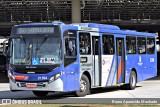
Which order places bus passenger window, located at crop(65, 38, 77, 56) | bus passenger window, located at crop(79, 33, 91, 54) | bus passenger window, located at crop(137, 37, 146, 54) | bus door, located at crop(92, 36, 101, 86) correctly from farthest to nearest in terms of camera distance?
bus passenger window, located at crop(137, 37, 146, 54) → bus door, located at crop(92, 36, 101, 86) → bus passenger window, located at crop(79, 33, 91, 54) → bus passenger window, located at crop(65, 38, 77, 56)

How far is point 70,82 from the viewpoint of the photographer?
15734 mm

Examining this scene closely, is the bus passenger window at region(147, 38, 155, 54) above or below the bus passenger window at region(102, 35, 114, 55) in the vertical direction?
below

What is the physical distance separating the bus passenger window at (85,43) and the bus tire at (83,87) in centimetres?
102

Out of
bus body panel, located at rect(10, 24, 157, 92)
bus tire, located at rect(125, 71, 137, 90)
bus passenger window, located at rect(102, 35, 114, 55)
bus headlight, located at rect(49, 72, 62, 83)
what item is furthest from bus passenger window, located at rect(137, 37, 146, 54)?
bus headlight, located at rect(49, 72, 62, 83)

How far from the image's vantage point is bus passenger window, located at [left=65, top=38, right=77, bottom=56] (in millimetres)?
15602

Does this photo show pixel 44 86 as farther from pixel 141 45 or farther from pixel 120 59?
pixel 141 45

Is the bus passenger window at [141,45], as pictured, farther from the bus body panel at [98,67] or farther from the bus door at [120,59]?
the bus door at [120,59]

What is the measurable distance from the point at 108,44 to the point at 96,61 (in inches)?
54.1

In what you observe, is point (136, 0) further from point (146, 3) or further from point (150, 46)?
point (150, 46)

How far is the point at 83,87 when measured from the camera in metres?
16.7

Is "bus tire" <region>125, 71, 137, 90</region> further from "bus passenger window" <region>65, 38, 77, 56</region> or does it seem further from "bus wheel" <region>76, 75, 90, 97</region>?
"bus passenger window" <region>65, 38, 77, 56</region>

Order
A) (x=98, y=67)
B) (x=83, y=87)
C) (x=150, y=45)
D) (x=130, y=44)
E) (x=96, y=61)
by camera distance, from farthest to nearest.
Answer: (x=150, y=45) < (x=130, y=44) < (x=98, y=67) < (x=96, y=61) < (x=83, y=87)

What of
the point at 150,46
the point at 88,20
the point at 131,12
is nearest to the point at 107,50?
the point at 150,46

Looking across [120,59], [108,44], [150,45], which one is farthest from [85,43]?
[150,45]
